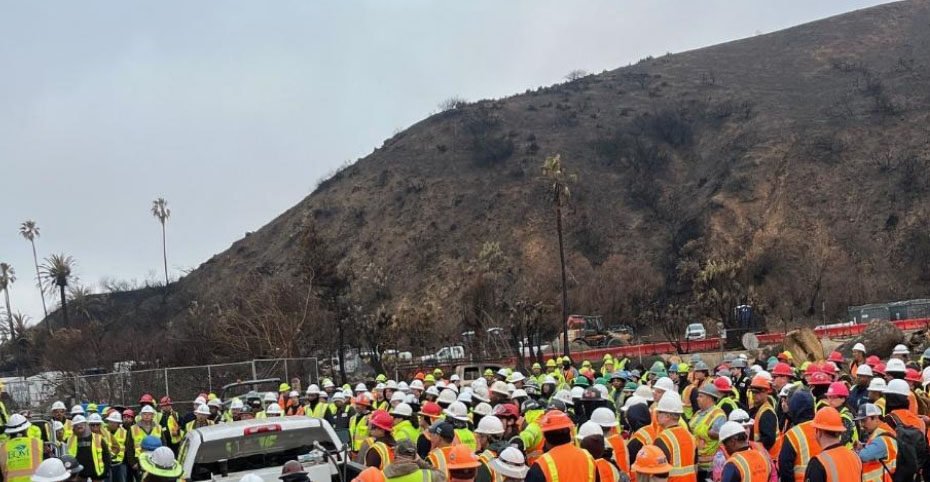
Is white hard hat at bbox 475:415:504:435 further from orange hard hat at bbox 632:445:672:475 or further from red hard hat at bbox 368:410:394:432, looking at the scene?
orange hard hat at bbox 632:445:672:475

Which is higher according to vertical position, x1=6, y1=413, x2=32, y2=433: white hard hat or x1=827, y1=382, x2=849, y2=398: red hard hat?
x1=6, y1=413, x2=32, y2=433: white hard hat

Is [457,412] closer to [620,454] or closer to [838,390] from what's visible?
[620,454]

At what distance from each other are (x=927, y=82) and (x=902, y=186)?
16282 mm

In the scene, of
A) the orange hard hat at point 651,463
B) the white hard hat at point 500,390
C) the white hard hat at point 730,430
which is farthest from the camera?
the white hard hat at point 500,390

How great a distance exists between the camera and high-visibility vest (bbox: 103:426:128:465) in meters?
12.3

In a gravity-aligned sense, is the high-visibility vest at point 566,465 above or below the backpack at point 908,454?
above

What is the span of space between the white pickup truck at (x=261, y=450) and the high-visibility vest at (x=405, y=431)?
1.71 ft

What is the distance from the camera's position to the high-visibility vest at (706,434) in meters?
7.20

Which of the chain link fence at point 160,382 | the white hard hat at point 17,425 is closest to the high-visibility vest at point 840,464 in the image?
the white hard hat at point 17,425

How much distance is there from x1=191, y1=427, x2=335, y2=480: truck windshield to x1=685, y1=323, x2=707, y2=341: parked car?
29029 mm

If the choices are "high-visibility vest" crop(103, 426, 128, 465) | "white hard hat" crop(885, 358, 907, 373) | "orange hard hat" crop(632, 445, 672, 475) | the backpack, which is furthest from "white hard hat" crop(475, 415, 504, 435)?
"high-visibility vest" crop(103, 426, 128, 465)

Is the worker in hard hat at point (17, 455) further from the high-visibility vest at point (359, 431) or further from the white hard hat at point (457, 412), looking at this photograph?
the white hard hat at point (457, 412)

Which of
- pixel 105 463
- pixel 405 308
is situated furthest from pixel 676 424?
pixel 405 308

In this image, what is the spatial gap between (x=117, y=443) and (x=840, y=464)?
1066cm
